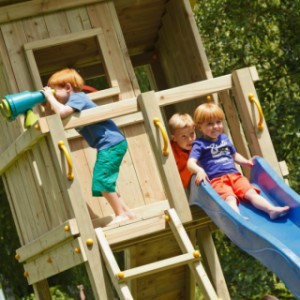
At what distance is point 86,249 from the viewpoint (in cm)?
802

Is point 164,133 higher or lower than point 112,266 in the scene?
higher

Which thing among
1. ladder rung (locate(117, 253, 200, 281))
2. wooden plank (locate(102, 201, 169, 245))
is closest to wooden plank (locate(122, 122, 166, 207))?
wooden plank (locate(102, 201, 169, 245))

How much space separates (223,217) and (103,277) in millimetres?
1088

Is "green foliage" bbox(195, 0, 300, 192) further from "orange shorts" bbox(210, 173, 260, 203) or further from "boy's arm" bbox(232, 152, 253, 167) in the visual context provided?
"orange shorts" bbox(210, 173, 260, 203)

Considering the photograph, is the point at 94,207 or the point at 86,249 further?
the point at 94,207

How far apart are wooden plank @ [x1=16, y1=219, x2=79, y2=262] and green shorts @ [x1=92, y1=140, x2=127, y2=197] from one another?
48 centimetres

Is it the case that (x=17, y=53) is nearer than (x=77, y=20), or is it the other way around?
(x=17, y=53)

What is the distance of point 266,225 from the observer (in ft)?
26.4

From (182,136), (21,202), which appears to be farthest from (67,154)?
(21,202)

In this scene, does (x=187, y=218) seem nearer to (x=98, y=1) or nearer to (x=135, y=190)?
(x=135, y=190)

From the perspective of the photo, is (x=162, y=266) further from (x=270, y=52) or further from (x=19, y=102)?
(x=270, y=52)

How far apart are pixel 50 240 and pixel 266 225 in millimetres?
1943

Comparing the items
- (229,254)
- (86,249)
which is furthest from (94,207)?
(229,254)

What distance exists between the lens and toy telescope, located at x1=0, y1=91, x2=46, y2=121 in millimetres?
8281
